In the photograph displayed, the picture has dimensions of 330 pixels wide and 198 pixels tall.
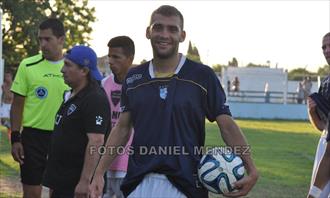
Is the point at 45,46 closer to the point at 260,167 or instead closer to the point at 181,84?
the point at 181,84

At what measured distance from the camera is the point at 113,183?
6875 mm

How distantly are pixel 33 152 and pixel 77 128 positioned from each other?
189cm

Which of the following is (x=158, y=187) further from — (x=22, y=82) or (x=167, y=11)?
(x=22, y=82)

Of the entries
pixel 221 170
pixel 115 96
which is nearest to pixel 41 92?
pixel 115 96

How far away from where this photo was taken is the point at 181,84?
4.29 m

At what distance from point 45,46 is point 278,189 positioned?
549 cm

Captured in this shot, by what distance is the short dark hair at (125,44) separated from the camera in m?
6.84

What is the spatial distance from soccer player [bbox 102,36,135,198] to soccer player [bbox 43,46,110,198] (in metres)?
1.19

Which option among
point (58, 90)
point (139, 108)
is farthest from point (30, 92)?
point (139, 108)

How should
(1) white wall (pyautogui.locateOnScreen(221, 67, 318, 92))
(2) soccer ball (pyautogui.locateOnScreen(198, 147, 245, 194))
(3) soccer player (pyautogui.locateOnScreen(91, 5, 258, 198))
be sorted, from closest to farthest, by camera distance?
(2) soccer ball (pyautogui.locateOnScreen(198, 147, 245, 194))
(3) soccer player (pyautogui.locateOnScreen(91, 5, 258, 198))
(1) white wall (pyautogui.locateOnScreen(221, 67, 318, 92))

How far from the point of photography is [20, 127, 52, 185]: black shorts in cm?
712

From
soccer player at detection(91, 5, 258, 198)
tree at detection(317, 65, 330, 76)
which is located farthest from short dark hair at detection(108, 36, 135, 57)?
tree at detection(317, 65, 330, 76)

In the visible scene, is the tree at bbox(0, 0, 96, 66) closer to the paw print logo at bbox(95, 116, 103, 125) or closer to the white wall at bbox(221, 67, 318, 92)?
the white wall at bbox(221, 67, 318, 92)

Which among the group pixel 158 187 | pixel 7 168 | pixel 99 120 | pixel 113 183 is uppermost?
pixel 99 120
